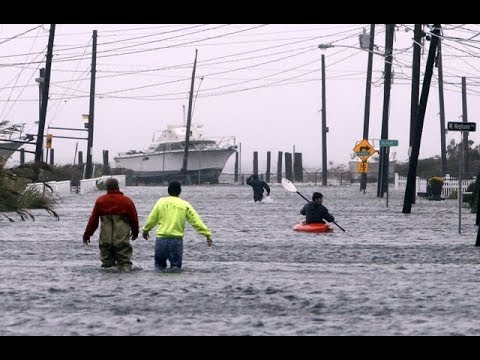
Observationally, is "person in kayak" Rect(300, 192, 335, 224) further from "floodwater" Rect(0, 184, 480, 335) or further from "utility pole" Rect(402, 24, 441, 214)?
"utility pole" Rect(402, 24, 441, 214)

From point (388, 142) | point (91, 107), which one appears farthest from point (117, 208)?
point (91, 107)

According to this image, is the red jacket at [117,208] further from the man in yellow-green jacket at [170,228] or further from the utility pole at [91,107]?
the utility pole at [91,107]

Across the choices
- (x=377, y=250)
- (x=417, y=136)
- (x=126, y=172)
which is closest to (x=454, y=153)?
(x=126, y=172)

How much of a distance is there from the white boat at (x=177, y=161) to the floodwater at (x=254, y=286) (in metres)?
73.7

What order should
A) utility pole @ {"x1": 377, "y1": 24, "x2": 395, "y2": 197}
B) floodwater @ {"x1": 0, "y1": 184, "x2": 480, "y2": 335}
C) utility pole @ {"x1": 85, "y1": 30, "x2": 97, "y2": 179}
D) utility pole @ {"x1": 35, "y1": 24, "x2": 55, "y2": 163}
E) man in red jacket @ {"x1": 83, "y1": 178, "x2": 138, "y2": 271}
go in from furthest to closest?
utility pole @ {"x1": 85, "y1": 30, "x2": 97, "y2": 179}
utility pole @ {"x1": 377, "y1": 24, "x2": 395, "y2": 197}
utility pole @ {"x1": 35, "y1": 24, "x2": 55, "y2": 163}
man in red jacket @ {"x1": 83, "y1": 178, "x2": 138, "y2": 271}
floodwater @ {"x1": 0, "y1": 184, "x2": 480, "y2": 335}

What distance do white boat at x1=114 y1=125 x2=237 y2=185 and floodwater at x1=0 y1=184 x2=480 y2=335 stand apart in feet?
242

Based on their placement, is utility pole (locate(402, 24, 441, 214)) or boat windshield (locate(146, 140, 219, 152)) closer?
utility pole (locate(402, 24, 441, 214))

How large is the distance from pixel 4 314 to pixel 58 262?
6334 mm

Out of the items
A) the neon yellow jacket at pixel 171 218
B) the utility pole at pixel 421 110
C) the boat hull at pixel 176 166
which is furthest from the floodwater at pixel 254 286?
the boat hull at pixel 176 166

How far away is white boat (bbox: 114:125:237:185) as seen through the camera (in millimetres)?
100312

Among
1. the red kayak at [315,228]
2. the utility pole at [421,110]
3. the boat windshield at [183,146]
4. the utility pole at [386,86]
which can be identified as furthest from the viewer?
the boat windshield at [183,146]

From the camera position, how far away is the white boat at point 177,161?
10031cm

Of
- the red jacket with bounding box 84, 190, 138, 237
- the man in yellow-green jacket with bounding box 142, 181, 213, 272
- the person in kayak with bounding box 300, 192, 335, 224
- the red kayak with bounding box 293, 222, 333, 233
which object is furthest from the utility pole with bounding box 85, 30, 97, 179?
the man in yellow-green jacket with bounding box 142, 181, 213, 272

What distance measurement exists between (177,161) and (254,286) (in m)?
87.6
